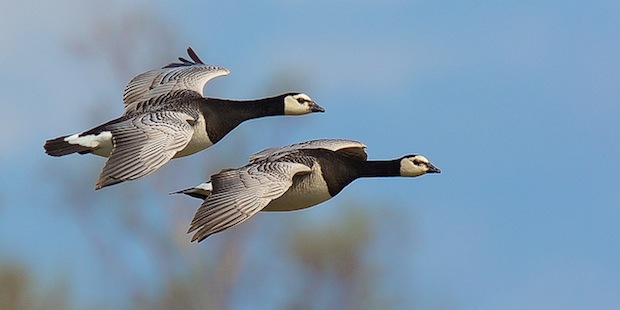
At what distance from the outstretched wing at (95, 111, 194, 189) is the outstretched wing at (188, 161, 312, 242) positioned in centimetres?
52

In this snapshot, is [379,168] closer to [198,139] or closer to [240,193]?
[198,139]

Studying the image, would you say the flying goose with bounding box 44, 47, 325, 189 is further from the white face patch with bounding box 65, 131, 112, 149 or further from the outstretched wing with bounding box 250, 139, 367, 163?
the outstretched wing with bounding box 250, 139, 367, 163

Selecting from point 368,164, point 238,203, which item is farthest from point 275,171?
point 368,164

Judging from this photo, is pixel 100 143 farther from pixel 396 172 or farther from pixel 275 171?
pixel 396 172

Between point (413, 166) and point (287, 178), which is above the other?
point (287, 178)

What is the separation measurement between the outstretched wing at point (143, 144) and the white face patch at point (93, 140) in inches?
3.5

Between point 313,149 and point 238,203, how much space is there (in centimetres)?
269

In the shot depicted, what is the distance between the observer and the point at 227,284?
27891 millimetres

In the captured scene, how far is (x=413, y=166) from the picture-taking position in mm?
14680

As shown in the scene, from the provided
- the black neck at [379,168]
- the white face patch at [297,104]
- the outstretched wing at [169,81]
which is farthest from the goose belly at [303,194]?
the outstretched wing at [169,81]

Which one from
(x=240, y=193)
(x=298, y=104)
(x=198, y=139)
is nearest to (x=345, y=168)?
(x=298, y=104)

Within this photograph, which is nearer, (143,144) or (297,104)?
(143,144)

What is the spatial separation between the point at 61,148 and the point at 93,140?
56 cm

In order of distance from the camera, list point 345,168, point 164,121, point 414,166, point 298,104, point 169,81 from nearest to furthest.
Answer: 1. point 164,121
2. point 345,168
3. point 414,166
4. point 298,104
5. point 169,81
